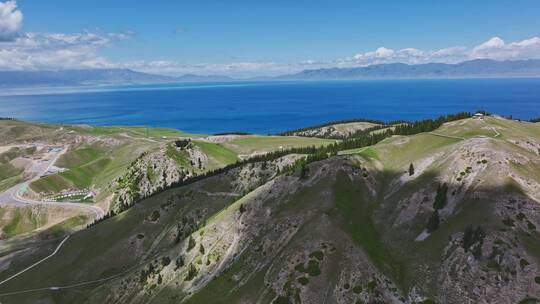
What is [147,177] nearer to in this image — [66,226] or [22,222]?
[66,226]

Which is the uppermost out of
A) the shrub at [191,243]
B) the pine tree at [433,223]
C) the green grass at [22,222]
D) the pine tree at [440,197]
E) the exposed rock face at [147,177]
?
the pine tree at [440,197]

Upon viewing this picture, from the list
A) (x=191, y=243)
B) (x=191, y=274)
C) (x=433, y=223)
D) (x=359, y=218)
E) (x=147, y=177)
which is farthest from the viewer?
(x=147, y=177)

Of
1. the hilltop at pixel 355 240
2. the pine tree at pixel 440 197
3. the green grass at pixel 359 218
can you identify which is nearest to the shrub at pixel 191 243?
the hilltop at pixel 355 240

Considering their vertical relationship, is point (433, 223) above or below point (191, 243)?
above

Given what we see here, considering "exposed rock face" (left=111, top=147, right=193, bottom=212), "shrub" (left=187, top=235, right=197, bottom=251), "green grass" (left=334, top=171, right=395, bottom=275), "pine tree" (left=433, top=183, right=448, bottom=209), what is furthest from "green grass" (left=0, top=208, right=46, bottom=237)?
"pine tree" (left=433, top=183, right=448, bottom=209)

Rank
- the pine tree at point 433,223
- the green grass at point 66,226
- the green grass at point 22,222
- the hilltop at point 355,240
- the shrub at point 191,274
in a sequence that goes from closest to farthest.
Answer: the hilltop at point 355,240
the pine tree at point 433,223
the shrub at point 191,274
the green grass at point 66,226
the green grass at point 22,222

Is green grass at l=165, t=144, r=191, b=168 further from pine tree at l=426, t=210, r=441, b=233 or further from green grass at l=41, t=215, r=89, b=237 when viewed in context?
pine tree at l=426, t=210, r=441, b=233

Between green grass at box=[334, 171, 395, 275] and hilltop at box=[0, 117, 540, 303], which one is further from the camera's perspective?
green grass at box=[334, 171, 395, 275]

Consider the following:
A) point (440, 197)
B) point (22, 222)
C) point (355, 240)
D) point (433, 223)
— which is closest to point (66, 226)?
point (22, 222)

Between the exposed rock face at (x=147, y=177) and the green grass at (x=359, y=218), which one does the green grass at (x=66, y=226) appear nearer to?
the exposed rock face at (x=147, y=177)
